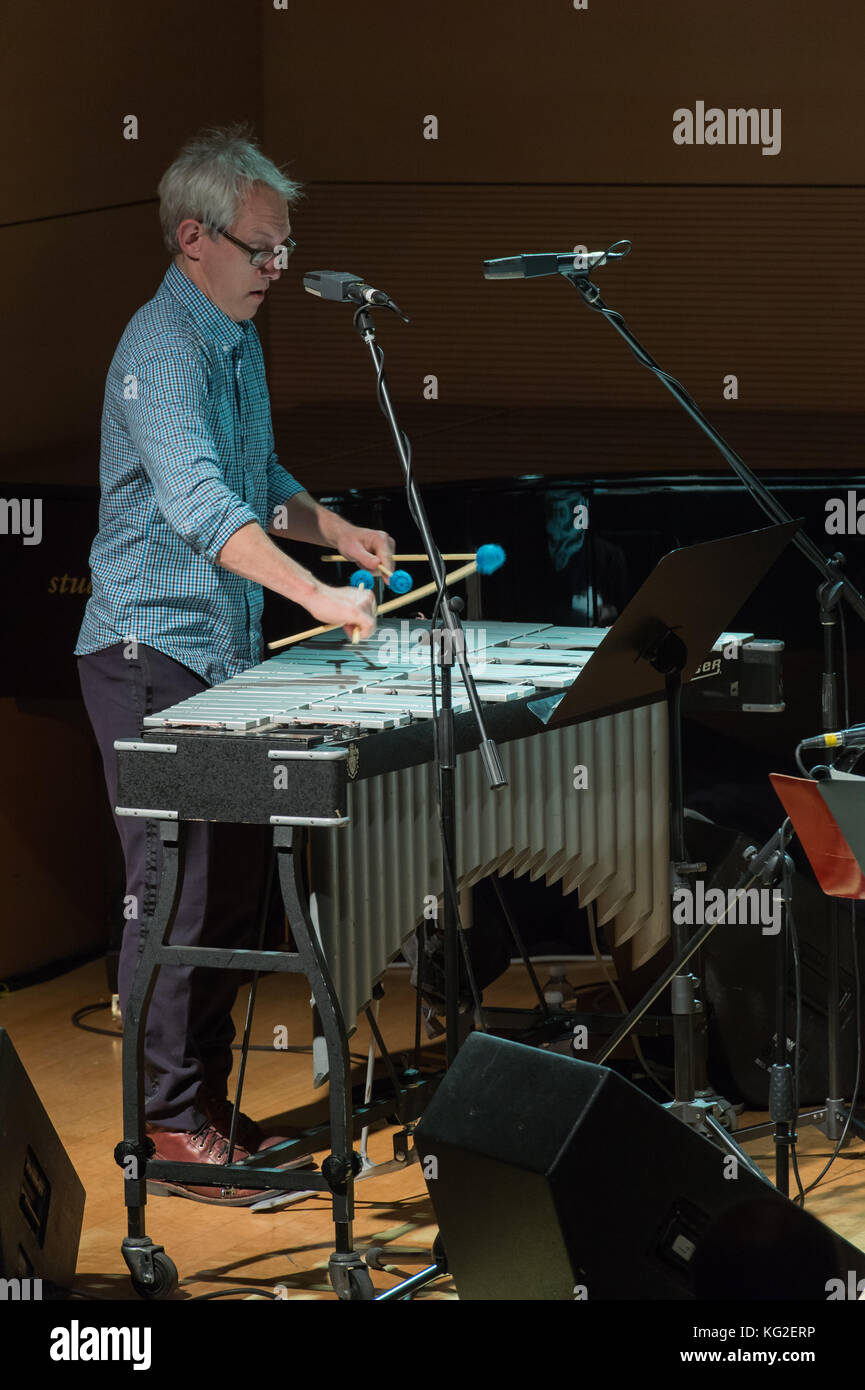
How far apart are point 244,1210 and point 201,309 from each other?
178 cm

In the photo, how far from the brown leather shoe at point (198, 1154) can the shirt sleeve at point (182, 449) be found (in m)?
1.12

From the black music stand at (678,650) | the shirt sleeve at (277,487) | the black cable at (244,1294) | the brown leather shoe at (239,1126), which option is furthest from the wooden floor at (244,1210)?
the shirt sleeve at (277,487)

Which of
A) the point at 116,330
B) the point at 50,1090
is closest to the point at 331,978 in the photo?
the point at 50,1090

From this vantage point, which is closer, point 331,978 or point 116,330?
point 331,978

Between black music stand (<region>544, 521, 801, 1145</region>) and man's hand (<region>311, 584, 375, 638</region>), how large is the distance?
372 mm

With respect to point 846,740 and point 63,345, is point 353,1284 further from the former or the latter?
point 63,345

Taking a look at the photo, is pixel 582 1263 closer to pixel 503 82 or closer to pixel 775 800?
pixel 775 800

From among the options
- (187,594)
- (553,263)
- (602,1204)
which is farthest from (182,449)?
(602,1204)

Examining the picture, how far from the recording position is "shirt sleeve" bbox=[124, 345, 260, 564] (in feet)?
10.2

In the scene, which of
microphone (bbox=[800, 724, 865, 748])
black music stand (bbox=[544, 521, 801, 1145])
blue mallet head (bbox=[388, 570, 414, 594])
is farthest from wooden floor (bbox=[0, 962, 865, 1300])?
blue mallet head (bbox=[388, 570, 414, 594])

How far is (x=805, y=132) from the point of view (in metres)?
6.09

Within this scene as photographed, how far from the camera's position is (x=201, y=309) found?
11.1 ft

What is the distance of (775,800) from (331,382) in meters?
2.76

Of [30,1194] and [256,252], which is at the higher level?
[256,252]
